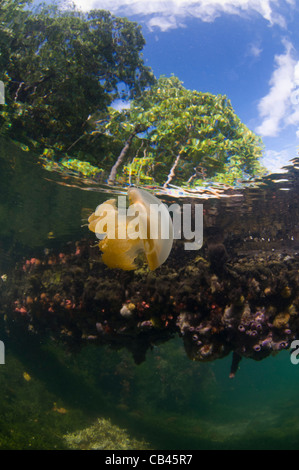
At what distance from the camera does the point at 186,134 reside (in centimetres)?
782

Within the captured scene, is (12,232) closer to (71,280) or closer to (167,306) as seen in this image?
(71,280)

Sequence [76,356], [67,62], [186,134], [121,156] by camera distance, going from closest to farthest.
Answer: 1. [67,62]
2. [186,134]
3. [121,156]
4. [76,356]

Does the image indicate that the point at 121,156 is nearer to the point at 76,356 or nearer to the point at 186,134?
the point at 186,134

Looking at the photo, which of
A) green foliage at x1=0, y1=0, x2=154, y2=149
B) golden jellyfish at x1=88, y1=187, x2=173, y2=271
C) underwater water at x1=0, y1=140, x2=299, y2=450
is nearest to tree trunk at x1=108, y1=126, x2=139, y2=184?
green foliage at x1=0, y1=0, x2=154, y2=149

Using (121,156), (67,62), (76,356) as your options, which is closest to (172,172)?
(121,156)

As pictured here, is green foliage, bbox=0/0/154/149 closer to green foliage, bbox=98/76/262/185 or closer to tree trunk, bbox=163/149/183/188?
green foliage, bbox=98/76/262/185

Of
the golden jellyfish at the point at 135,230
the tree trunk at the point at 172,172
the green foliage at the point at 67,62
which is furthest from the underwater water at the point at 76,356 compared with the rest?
the green foliage at the point at 67,62

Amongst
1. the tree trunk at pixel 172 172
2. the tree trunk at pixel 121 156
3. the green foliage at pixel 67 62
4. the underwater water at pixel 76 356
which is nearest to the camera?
the green foliage at pixel 67 62

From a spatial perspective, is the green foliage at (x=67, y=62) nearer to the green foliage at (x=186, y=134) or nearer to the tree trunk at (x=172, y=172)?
the green foliage at (x=186, y=134)

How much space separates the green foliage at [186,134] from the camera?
7.61 m

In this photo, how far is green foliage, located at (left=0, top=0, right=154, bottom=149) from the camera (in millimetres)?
6332

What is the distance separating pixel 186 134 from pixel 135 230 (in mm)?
4471

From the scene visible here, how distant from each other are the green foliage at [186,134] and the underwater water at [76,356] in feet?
5.09

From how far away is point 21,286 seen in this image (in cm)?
1166
